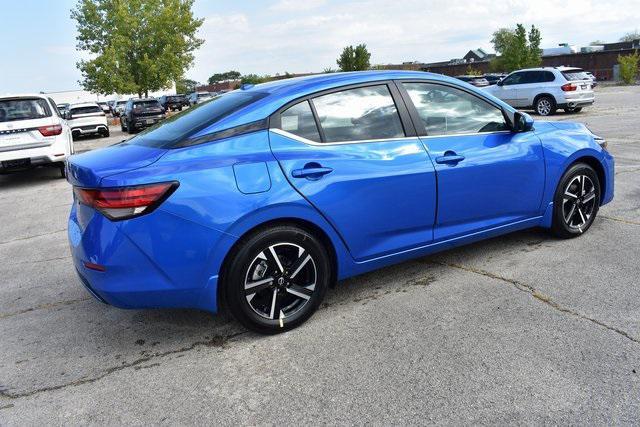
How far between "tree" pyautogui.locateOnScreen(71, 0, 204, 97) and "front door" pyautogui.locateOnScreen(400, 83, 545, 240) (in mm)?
33703

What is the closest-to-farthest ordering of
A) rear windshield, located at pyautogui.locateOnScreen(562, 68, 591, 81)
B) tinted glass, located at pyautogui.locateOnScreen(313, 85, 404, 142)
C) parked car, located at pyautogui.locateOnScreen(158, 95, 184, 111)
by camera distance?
tinted glass, located at pyautogui.locateOnScreen(313, 85, 404, 142) < rear windshield, located at pyautogui.locateOnScreen(562, 68, 591, 81) < parked car, located at pyautogui.locateOnScreen(158, 95, 184, 111)

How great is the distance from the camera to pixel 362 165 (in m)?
3.41

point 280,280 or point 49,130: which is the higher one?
point 49,130

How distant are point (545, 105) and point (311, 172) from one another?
17345mm

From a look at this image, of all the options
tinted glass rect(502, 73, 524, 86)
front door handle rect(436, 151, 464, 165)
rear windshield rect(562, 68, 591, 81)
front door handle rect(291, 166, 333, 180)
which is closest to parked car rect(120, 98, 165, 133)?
tinted glass rect(502, 73, 524, 86)

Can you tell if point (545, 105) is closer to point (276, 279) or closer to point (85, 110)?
point (276, 279)

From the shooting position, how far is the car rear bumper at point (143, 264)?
9.38ft

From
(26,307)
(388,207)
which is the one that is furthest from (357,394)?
(26,307)

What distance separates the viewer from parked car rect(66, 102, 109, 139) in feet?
69.3

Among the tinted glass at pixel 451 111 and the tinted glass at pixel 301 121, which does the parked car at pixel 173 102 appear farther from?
the tinted glass at pixel 301 121

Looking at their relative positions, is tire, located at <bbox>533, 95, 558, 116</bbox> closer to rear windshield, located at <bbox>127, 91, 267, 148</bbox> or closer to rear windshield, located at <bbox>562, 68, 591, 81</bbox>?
rear windshield, located at <bbox>562, 68, 591, 81</bbox>

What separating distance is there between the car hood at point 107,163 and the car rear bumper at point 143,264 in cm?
21

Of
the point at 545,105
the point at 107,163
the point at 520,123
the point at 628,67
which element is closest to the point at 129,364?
the point at 107,163

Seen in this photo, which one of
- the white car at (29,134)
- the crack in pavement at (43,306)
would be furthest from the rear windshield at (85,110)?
the crack in pavement at (43,306)
